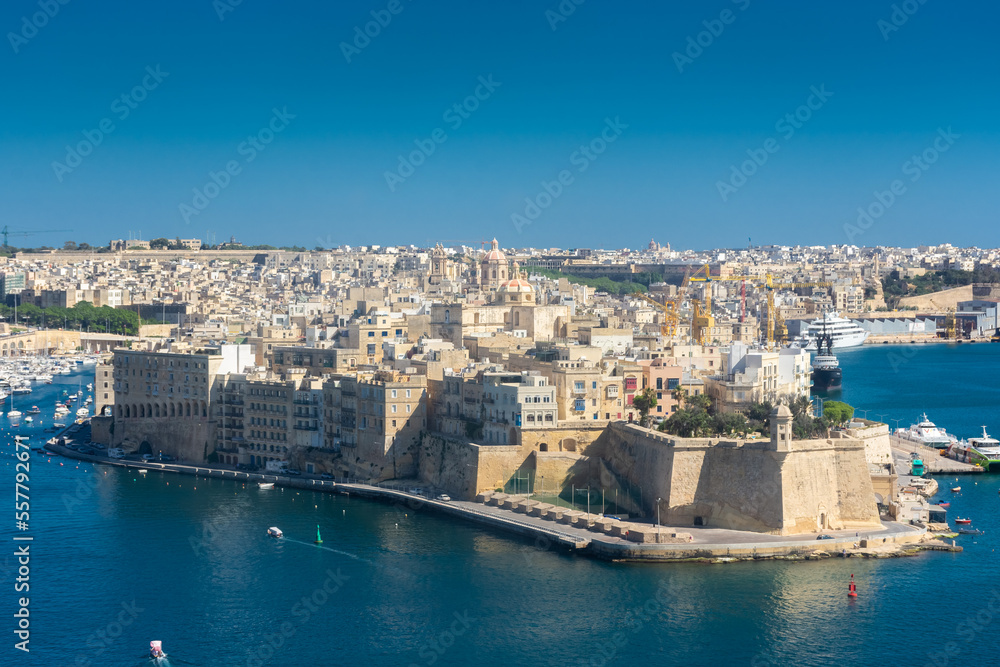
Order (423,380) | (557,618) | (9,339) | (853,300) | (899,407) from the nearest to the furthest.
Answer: (557,618) → (423,380) → (899,407) → (9,339) → (853,300)

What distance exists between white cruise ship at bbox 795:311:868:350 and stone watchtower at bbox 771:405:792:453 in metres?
41.2

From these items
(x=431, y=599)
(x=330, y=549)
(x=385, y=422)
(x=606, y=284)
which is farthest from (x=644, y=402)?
(x=606, y=284)

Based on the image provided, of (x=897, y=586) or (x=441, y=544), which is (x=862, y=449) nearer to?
(x=897, y=586)

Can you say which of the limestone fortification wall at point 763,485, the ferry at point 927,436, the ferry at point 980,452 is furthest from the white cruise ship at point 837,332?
the limestone fortification wall at point 763,485

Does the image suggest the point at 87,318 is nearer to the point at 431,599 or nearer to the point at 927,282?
the point at 431,599

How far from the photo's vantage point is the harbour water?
706 inches

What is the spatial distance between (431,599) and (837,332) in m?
52.0

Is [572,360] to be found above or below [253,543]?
above

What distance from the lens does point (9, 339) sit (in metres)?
58.9

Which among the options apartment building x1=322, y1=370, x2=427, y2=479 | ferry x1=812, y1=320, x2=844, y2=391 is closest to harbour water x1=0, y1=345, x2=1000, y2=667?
apartment building x1=322, y1=370, x2=427, y2=479

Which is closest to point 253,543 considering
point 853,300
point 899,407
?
point 899,407

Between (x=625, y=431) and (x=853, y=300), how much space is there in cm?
6260

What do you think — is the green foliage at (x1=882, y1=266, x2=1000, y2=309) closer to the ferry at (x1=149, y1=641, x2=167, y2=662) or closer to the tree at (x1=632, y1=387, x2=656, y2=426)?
the tree at (x1=632, y1=387, x2=656, y2=426)

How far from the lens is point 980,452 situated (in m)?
30.2
